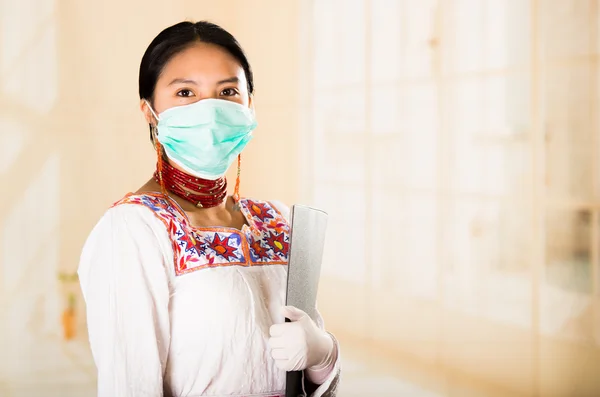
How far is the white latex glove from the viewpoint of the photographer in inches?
43.0

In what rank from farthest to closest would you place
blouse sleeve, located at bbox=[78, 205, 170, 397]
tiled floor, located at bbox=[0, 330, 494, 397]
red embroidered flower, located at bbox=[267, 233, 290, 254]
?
tiled floor, located at bbox=[0, 330, 494, 397]
red embroidered flower, located at bbox=[267, 233, 290, 254]
blouse sleeve, located at bbox=[78, 205, 170, 397]

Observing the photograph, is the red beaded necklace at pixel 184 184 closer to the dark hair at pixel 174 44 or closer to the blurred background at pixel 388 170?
the dark hair at pixel 174 44

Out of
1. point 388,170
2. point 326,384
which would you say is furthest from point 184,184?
point 388,170

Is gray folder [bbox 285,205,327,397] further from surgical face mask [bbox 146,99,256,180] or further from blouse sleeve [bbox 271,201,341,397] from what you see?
surgical face mask [bbox 146,99,256,180]

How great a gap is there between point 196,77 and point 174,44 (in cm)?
7

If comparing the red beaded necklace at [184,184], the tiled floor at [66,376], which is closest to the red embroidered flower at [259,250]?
the red beaded necklace at [184,184]

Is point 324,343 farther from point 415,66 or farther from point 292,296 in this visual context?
point 415,66

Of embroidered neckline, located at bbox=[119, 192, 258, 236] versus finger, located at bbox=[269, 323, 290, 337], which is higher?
embroidered neckline, located at bbox=[119, 192, 258, 236]

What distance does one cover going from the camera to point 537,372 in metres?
2.57

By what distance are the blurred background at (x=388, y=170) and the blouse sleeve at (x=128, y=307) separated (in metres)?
1.72

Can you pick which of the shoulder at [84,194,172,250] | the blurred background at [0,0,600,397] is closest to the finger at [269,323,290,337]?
the shoulder at [84,194,172,250]

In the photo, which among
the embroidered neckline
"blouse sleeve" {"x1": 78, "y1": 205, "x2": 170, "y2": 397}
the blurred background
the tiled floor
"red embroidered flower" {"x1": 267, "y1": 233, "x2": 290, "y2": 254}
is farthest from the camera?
the tiled floor

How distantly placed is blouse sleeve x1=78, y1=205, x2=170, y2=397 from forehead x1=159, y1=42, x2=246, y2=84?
28 cm

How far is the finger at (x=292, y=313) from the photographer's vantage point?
1125 millimetres
